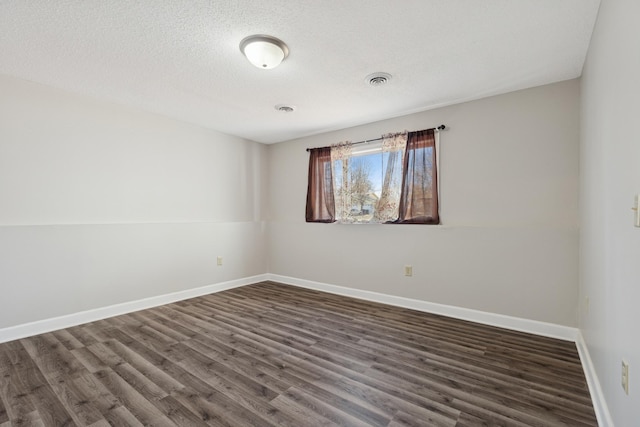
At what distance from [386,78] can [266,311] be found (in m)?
2.74

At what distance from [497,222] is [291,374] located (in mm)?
2436

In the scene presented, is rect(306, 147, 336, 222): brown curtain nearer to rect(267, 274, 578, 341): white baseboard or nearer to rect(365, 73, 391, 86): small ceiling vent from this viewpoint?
rect(267, 274, 578, 341): white baseboard

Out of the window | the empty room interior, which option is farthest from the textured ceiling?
the window

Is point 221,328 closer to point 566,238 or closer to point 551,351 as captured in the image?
point 551,351

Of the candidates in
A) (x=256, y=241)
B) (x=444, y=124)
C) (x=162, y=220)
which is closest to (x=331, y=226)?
(x=256, y=241)

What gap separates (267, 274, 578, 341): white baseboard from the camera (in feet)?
8.86

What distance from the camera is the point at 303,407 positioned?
172cm

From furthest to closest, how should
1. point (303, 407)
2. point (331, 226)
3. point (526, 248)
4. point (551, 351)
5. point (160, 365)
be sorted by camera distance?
point (331, 226)
point (526, 248)
point (551, 351)
point (160, 365)
point (303, 407)

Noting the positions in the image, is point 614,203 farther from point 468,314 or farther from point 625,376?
point 468,314

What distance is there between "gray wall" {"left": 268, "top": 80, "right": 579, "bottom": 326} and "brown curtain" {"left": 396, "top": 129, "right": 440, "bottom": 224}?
97mm

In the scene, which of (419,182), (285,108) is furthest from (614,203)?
(285,108)

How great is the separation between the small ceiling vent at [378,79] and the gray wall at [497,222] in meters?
0.95

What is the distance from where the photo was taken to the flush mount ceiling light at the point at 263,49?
2.12 meters

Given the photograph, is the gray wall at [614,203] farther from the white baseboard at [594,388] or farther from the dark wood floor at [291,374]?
the dark wood floor at [291,374]
